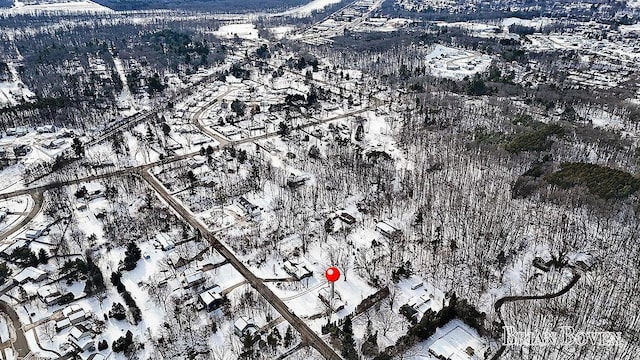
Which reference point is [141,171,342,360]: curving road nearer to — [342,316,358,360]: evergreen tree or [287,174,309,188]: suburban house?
[342,316,358,360]: evergreen tree

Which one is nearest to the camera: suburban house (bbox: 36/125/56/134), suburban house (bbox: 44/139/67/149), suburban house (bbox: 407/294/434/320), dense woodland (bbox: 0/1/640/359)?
suburban house (bbox: 407/294/434/320)

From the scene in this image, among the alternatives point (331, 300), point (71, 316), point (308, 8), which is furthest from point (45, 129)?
point (308, 8)

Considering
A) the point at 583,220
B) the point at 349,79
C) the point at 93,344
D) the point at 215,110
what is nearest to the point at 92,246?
the point at 93,344

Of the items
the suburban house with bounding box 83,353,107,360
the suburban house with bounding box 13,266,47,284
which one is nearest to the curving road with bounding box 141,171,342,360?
the suburban house with bounding box 83,353,107,360

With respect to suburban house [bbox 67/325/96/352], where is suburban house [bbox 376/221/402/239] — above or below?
above

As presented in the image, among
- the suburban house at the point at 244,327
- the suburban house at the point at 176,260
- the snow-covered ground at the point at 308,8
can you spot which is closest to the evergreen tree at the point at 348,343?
the suburban house at the point at 244,327

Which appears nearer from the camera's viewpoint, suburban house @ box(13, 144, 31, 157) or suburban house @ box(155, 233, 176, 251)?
suburban house @ box(155, 233, 176, 251)
